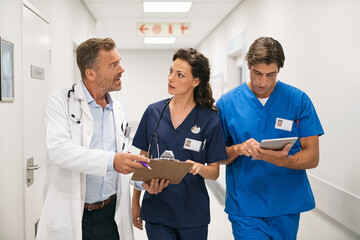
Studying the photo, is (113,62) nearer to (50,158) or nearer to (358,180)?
(50,158)

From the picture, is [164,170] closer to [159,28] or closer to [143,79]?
[159,28]

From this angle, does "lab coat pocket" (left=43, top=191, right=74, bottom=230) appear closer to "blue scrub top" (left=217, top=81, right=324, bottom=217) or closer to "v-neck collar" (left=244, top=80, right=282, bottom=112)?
"blue scrub top" (left=217, top=81, right=324, bottom=217)

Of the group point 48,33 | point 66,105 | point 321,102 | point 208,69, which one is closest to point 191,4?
point 48,33

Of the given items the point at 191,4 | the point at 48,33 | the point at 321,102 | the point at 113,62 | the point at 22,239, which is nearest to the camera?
the point at 113,62

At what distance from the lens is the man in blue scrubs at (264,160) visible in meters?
1.78

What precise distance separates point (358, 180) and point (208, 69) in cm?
128

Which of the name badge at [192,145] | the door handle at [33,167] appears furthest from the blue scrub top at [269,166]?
the door handle at [33,167]

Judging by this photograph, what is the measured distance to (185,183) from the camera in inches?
67.0

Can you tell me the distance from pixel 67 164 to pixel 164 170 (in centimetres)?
41

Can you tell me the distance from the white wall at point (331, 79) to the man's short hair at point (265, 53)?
80 centimetres

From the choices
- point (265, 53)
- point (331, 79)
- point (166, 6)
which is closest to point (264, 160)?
point (265, 53)

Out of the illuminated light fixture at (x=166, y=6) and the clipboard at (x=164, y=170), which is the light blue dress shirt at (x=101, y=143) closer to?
the clipboard at (x=164, y=170)

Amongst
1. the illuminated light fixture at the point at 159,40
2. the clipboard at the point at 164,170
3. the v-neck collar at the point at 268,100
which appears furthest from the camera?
the illuminated light fixture at the point at 159,40

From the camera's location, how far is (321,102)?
283cm
